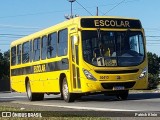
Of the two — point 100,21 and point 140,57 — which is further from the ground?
point 100,21

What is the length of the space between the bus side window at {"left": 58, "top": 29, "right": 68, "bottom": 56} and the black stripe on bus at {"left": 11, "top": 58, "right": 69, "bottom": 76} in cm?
36

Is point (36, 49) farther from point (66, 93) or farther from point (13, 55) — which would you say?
point (13, 55)

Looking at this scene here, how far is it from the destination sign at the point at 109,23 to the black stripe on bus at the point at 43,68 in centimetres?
169

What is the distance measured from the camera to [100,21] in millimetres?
19172

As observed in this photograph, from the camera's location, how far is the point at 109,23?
63.1 feet

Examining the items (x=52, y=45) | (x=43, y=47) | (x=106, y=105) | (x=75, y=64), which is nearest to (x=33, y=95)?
(x=43, y=47)

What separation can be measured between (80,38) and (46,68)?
148 inches

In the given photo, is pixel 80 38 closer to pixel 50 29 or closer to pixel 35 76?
pixel 50 29

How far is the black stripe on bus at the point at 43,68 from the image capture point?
19.8 metres

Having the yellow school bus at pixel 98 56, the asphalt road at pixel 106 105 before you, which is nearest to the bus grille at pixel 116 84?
the yellow school bus at pixel 98 56

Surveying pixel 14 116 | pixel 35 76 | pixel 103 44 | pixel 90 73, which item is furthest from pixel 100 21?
pixel 14 116

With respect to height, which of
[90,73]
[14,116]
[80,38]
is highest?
[80,38]

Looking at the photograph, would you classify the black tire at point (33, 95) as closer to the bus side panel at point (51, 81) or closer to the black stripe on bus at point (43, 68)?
the black stripe on bus at point (43, 68)

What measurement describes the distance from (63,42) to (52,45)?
1.29 meters
